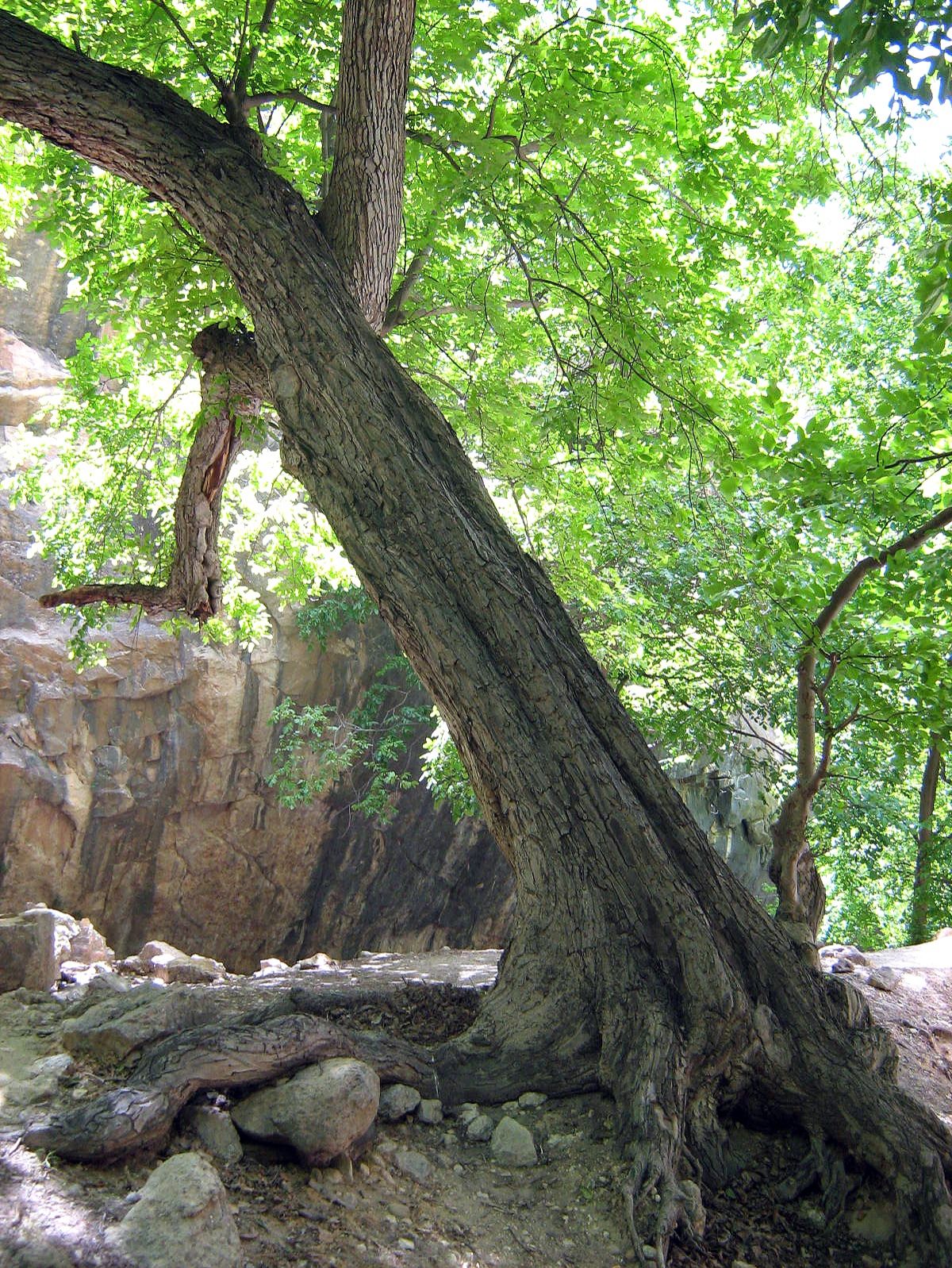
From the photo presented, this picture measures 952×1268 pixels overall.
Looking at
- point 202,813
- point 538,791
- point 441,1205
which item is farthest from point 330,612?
point 441,1205

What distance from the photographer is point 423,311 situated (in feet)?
22.8

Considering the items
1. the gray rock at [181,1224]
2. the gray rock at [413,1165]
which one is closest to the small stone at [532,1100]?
the gray rock at [413,1165]

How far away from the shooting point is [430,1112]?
316 cm

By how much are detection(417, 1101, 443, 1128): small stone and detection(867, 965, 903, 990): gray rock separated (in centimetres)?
357

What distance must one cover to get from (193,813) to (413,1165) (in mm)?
10032

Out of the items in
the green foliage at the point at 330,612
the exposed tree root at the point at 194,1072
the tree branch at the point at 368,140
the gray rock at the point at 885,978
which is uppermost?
the tree branch at the point at 368,140

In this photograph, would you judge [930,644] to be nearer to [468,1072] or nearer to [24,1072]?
[468,1072]

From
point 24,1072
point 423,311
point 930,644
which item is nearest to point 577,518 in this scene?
point 423,311

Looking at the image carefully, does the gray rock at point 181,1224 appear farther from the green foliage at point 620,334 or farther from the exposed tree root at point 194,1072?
the green foliage at point 620,334

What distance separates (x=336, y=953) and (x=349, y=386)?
1029 centimetres

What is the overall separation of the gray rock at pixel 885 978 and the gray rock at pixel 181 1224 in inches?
182

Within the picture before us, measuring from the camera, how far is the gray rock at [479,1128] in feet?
10.3

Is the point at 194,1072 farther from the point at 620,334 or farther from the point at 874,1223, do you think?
the point at 620,334

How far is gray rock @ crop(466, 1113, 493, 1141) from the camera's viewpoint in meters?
3.12
